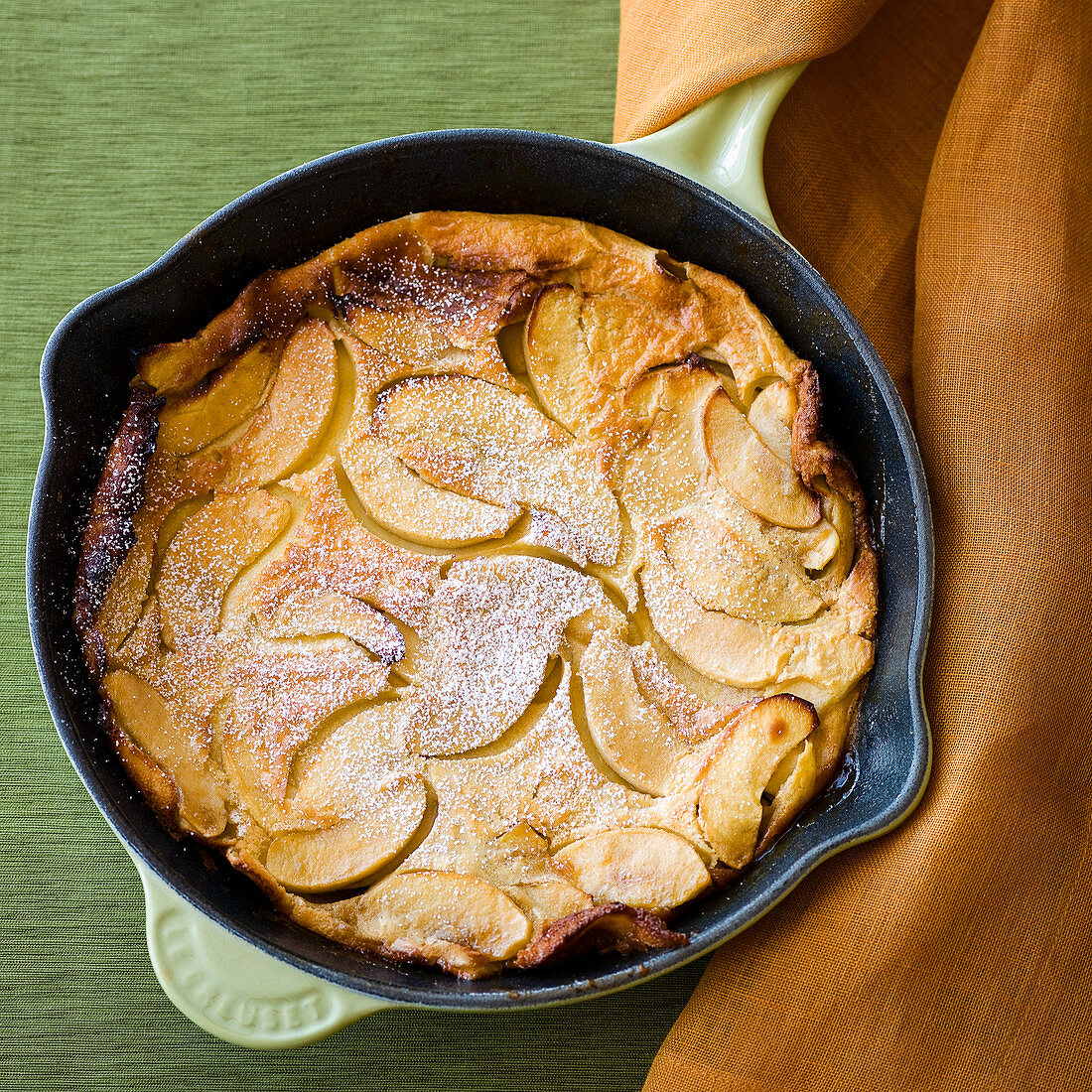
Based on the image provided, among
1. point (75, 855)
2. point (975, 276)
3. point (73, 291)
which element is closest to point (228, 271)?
point (73, 291)

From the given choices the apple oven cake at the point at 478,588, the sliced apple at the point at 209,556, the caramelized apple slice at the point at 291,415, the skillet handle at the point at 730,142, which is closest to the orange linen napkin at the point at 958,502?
the skillet handle at the point at 730,142

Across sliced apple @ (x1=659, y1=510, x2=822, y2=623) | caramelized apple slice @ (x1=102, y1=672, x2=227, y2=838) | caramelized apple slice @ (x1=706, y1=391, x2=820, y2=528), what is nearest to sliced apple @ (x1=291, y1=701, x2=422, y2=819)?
caramelized apple slice @ (x1=102, y1=672, x2=227, y2=838)

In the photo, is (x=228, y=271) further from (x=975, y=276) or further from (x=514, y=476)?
(x=975, y=276)

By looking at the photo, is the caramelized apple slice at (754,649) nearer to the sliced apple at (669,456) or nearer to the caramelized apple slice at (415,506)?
the sliced apple at (669,456)

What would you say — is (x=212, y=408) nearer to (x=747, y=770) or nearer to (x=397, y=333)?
(x=397, y=333)

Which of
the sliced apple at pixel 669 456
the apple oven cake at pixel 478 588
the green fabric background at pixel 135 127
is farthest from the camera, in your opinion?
the green fabric background at pixel 135 127
